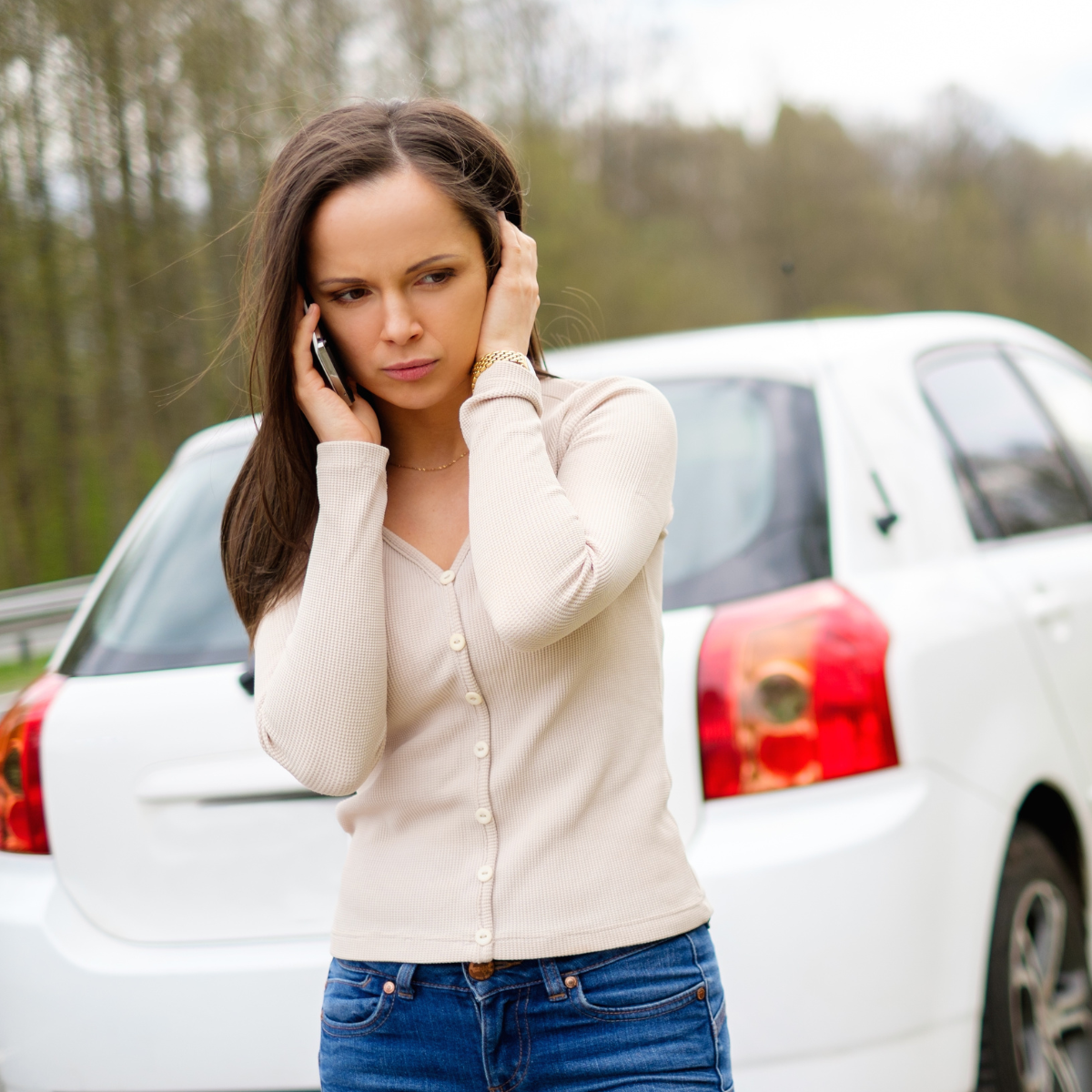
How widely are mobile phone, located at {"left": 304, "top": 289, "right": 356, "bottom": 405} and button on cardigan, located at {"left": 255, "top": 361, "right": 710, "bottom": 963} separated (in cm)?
11

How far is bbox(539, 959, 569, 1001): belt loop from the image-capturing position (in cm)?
143

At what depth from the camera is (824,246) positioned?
4322 cm

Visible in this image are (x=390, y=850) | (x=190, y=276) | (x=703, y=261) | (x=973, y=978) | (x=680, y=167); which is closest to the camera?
(x=390, y=850)

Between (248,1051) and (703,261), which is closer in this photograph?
(248,1051)

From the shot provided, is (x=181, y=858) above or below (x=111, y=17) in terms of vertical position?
below

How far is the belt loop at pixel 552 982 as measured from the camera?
1.43 m

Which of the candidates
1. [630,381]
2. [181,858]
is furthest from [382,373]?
[181,858]

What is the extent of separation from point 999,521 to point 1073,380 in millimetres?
1272

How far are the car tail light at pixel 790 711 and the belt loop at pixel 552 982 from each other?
2.28 feet

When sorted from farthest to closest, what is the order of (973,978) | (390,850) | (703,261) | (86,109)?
(703,261) → (86,109) → (973,978) → (390,850)

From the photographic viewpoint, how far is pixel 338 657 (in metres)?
1.48

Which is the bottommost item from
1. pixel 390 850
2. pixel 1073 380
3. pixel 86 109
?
pixel 390 850

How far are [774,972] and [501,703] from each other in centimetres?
Result: 77

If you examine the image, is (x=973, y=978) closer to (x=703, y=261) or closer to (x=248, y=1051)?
(x=248, y=1051)
